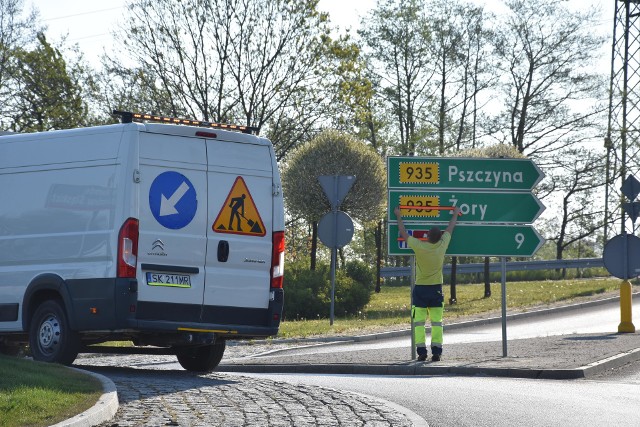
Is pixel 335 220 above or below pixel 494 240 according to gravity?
above

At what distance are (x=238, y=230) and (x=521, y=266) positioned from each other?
37.8 metres

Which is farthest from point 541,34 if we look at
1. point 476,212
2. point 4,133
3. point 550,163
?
point 4,133

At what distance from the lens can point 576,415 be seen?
1003 cm

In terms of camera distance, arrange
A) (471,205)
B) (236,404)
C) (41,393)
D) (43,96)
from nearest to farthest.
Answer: (41,393), (236,404), (471,205), (43,96)

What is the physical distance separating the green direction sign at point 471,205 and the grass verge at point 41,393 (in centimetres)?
668

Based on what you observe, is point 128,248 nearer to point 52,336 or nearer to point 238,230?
point 238,230

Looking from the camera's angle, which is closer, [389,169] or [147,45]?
[389,169]

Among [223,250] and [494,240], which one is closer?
[223,250]

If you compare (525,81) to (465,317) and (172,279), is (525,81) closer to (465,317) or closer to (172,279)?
(465,317)

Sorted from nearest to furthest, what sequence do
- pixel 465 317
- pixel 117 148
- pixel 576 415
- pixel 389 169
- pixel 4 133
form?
pixel 576 415 → pixel 117 148 → pixel 4 133 → pixel 389 169 → pixel 465 317

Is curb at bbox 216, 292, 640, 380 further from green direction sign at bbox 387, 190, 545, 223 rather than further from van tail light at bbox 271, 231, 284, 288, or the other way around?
green direction sign at bbox 387, 190, 545, 223

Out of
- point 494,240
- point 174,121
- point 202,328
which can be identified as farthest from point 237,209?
point 494,240

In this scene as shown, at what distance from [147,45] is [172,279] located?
2739cm

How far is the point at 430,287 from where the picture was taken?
53.6 ft
